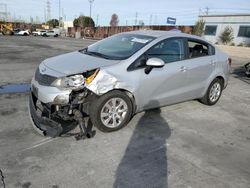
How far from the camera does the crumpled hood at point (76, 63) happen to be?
3828 millimetres

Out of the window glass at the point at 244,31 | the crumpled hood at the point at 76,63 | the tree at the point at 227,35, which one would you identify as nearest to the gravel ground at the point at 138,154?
the crumpled hood at the point at 76,63

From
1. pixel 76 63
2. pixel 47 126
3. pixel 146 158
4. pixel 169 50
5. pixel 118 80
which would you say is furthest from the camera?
pixel 169 50

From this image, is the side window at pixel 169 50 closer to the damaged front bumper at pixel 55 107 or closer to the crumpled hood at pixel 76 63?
the crumpled hood at pixel 76 63

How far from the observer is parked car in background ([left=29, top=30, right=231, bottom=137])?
12.2 ft

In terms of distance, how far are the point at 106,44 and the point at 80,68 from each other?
4.72 ft

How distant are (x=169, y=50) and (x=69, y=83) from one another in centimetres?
209

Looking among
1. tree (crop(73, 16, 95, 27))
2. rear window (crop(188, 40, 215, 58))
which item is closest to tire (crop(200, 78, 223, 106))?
rear window (crop(188, 40, 215, 58))

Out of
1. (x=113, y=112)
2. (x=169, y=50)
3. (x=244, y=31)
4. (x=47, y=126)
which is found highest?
(x=244, y=31)

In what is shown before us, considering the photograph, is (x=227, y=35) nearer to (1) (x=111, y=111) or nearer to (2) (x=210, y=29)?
(2) (x=210, y=29)

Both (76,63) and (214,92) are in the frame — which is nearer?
(76,63)

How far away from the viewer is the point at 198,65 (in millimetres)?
5164

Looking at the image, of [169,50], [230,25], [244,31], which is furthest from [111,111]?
[230,25]

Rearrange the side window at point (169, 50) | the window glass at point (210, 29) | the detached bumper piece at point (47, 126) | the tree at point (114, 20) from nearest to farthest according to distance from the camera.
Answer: the detached bumper piece at point (47, 126), the side window at point (169, 50), the window glass at point (210, 29), the tree at point (114, 20)

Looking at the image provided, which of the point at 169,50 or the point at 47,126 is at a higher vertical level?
the point at 169,50
